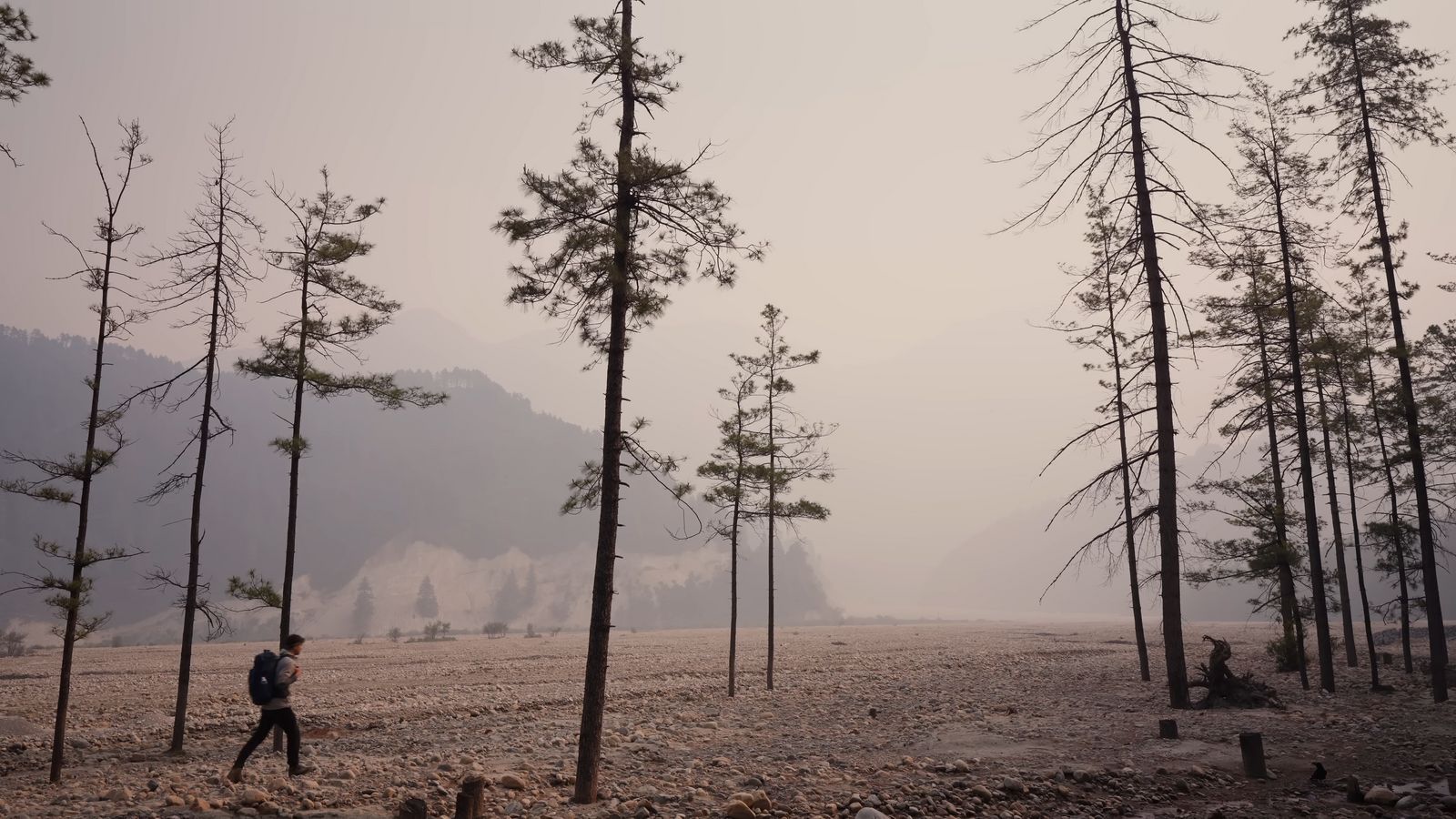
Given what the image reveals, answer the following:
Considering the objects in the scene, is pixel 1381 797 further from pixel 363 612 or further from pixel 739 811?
pixel 363 612

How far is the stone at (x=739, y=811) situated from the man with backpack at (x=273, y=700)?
7.43 m

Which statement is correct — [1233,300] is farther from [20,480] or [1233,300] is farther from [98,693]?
[98,693]

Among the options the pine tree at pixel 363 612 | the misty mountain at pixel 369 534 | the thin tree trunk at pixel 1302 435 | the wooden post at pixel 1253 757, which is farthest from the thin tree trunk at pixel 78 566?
the misty mountain at pixel 369 534

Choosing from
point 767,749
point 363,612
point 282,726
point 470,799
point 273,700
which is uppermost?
point 273,700

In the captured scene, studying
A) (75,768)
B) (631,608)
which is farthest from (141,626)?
(75,768)

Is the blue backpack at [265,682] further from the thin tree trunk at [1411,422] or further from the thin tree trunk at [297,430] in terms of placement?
the thin tree trunk at [1411,422]

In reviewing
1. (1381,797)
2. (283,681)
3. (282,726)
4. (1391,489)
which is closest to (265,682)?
(283,681)

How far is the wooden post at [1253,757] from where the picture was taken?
40.2 feet

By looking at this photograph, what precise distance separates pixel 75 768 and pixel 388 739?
18.9 ft

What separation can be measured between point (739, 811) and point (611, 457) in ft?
17.8

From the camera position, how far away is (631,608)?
14800cm

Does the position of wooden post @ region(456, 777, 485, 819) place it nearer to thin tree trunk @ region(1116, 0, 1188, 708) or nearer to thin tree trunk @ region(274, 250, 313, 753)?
thin tree trunk @ region(274, 250, 313, 753)

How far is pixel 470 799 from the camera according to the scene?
10320mm

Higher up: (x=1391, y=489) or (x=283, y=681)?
(x=1391, y=489)
